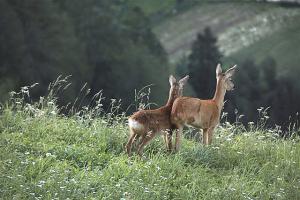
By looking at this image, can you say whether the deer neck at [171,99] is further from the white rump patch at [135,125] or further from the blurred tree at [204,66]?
the blurred tree at [204,66]

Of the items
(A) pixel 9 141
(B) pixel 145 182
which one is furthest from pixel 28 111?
(B) pixel 145 182

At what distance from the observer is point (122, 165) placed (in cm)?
1134

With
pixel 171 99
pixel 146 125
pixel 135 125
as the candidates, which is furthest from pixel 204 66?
pixel 135 125

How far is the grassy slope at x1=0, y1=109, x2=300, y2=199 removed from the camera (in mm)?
10594

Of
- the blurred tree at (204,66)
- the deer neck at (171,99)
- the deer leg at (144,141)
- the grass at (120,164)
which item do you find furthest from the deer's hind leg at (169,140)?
the blurred tree at (204,66)

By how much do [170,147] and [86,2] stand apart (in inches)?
2083

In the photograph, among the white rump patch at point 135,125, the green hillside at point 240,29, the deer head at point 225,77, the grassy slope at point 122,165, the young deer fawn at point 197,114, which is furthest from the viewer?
the green hillside at point 240,29

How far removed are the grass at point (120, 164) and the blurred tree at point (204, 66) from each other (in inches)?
1743

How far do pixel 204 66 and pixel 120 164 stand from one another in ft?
172

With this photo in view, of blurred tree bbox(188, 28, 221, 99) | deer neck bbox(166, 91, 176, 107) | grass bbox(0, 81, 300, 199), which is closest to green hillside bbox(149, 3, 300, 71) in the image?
blurred tree bbox(188, 28, 221, 99)

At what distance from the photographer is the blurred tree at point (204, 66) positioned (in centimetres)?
5922

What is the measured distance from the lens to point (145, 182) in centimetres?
1102

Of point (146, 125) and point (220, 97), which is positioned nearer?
point (146, 125)

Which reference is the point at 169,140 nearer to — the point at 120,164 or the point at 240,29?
the point at 120,164
